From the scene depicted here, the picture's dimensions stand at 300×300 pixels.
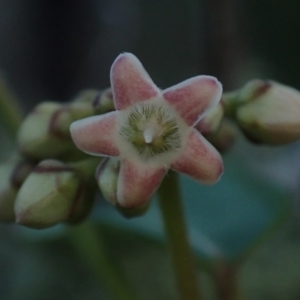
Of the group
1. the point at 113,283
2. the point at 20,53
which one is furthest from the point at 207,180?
the point at 20,53

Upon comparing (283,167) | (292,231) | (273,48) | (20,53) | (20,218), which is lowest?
(283,167)

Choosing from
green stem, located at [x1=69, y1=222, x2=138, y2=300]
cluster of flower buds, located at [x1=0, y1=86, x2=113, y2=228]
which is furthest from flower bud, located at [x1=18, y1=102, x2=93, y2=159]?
green stem, located at [x1=69, y1=222, x2=138, y2=300]

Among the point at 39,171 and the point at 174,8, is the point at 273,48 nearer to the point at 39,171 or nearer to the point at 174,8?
the point at 174,8

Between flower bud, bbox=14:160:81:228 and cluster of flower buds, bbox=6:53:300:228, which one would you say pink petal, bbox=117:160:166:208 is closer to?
cluster of flower buds, bbox=6:53:300:228

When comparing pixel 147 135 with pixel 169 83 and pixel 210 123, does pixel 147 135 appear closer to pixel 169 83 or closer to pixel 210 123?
pixel 210 123

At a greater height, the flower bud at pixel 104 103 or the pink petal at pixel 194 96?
the pink petal at pixel 194 96

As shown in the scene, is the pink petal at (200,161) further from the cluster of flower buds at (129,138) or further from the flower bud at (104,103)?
the flower bud at (104,103)

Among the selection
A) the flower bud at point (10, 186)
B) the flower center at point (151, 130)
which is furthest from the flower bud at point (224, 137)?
the flower bud at point (10, 186)
